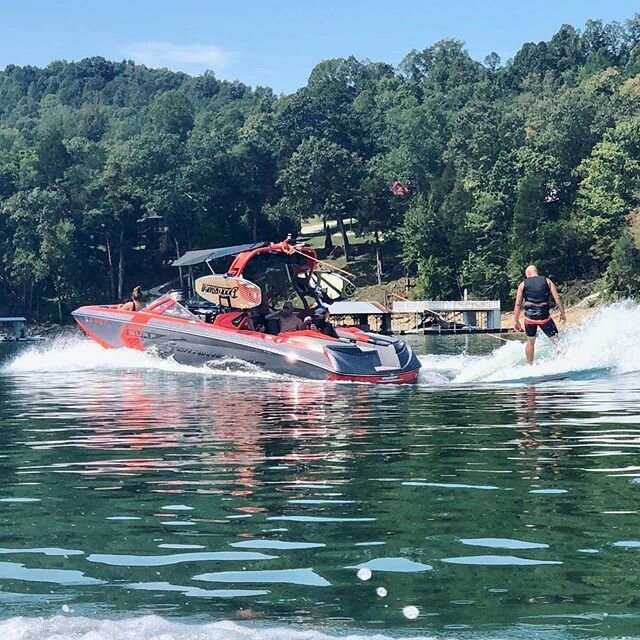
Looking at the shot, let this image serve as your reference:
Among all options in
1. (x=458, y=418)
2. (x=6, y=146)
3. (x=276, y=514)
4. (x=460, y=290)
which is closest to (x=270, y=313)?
(x=458, y=418)

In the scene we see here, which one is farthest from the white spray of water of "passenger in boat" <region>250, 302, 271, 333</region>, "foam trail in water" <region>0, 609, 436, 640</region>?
"foam trail in water" <region>0, 609, 436, 640</region>

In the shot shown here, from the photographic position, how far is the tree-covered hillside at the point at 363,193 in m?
93.3

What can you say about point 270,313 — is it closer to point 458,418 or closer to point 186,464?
point 458,418

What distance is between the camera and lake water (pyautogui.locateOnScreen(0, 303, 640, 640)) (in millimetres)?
6934

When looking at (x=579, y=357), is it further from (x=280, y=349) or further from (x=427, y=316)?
(x=427, y=316)

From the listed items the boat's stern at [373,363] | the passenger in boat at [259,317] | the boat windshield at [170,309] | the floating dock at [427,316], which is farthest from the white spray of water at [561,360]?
the floating dock at [427,316]

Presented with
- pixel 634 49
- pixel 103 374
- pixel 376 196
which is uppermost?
pixel 634 49

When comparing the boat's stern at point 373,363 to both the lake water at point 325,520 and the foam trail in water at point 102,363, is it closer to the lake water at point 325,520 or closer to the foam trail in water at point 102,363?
the foam trail in water at point 102,363

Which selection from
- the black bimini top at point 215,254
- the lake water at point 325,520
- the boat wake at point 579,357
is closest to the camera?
the lake water at point 325,520

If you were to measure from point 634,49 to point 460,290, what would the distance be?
104m

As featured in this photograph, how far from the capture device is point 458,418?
17047 millimetres

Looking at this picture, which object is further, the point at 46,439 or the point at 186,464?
the point at 46,439

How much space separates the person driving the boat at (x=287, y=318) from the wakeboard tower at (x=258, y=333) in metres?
0.21

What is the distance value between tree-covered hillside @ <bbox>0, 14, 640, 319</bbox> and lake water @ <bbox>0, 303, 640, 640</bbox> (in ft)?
233
